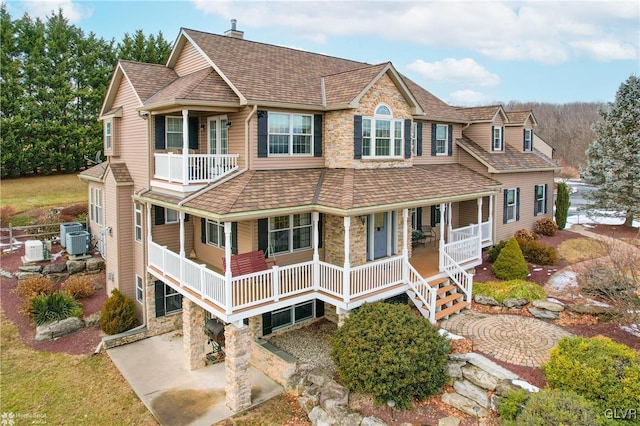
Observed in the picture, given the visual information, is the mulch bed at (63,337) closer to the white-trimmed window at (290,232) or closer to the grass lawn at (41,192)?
the white-trimmed window at (290,232)

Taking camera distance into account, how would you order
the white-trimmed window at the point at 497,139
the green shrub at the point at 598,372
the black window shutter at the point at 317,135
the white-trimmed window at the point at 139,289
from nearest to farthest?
the green shrub at the point at 598,372 → the black window shutter at the point at 317,135 → the white-trimmed window at the point at 139,289 → the white-trimmed window at the point at 497,139

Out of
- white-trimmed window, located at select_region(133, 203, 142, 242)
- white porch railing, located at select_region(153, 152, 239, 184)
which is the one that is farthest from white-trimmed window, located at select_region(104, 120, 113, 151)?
white porch railing, located at select_region(153, 152, 239, 184)

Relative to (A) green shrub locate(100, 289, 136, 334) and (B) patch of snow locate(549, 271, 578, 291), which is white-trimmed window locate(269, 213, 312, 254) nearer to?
(A) green shrub locate(100, 289, 136, 334)

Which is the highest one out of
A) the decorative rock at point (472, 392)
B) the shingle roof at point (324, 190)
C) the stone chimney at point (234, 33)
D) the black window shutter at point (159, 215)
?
the stone chimney at point (234, 33)

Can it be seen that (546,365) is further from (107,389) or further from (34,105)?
(34,105)

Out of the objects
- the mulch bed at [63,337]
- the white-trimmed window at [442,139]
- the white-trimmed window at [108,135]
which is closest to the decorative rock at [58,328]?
→ the mulch bed at [63,337]

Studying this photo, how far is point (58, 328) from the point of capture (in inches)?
601

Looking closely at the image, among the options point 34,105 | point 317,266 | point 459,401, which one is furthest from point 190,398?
point 34,105

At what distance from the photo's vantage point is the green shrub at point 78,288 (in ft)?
58.0

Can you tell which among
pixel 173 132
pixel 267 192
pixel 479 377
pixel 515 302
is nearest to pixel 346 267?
pixel 267 192

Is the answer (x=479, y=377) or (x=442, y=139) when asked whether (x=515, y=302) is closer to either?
(x=479, y=377)

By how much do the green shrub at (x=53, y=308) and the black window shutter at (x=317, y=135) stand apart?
10647mm

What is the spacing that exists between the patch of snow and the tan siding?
14362 millimetres

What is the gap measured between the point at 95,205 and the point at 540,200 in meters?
23.4
